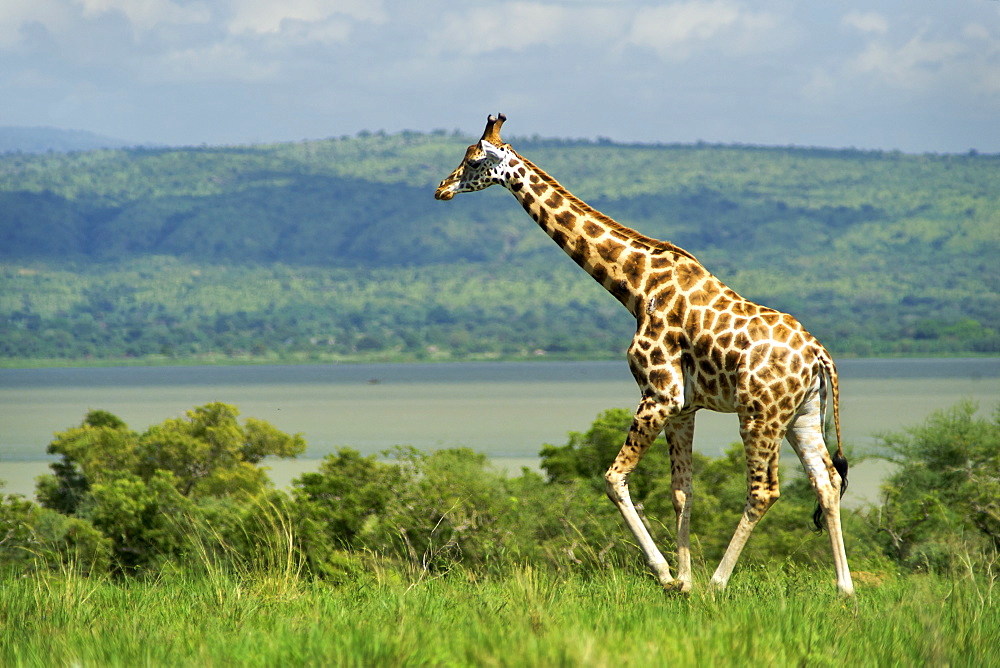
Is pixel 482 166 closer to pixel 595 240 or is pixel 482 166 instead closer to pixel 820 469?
pixel 595 240

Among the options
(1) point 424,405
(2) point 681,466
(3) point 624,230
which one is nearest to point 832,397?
(2) point 681,466

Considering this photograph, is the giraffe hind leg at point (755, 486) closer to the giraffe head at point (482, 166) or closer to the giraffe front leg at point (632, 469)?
the giraffe front leg at point (632, 469)

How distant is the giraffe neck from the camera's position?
25.1 feet

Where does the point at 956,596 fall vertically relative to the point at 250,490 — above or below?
above

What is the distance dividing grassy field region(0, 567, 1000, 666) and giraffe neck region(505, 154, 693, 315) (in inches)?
82.9

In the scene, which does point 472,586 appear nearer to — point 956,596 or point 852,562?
point 956,596

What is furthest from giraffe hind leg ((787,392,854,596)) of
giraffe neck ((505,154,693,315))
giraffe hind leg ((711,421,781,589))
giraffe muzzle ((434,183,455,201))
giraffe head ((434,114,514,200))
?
giraffe muzzle ((434,183,455,201))

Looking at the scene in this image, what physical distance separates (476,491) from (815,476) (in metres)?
15.3

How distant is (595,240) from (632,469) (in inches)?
69.7

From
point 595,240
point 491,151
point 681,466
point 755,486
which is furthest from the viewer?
point 491,151

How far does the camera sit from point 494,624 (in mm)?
5594

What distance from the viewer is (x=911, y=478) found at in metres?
24.1

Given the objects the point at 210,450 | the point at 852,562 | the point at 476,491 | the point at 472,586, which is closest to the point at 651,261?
the point at 472,586

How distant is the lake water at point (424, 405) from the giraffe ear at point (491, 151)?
83.5ft
